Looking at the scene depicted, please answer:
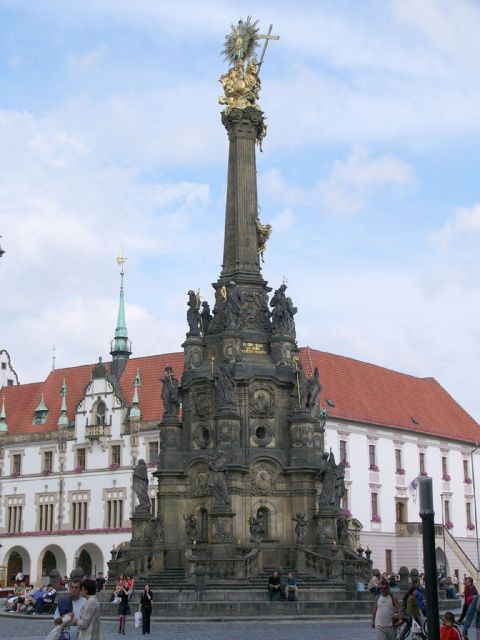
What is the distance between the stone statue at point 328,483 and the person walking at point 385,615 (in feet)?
56.6

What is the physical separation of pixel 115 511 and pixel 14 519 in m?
8.34

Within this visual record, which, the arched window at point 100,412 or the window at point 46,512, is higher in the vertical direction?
the arched window at point 100,412

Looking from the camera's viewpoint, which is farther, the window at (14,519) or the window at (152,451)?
the window at (14,519)

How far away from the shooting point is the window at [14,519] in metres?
65.9

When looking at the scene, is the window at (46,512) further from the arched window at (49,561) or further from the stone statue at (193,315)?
the stone statue at (193,315)

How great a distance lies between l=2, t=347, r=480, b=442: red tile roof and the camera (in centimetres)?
6309

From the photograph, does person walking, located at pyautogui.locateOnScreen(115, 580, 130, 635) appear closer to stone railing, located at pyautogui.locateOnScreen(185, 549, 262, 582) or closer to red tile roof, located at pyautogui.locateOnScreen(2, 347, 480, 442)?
stone railing, located at pyautogui.locateOnScreen(185, 549, 262, 582)

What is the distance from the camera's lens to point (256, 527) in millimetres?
31922

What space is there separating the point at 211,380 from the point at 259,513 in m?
4.38

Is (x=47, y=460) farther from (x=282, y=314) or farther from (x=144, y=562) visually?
(x=282, y=314)

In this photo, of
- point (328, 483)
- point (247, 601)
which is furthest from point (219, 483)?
point (247, 601)

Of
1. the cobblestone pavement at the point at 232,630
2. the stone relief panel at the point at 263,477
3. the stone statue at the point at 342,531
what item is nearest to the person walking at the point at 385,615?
Answer: the cobblestone pavement at the point at 232,630

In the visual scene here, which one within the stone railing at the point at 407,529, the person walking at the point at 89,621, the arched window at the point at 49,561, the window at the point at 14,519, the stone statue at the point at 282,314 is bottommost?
the person walking at the point at 89,621

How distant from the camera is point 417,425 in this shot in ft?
219
